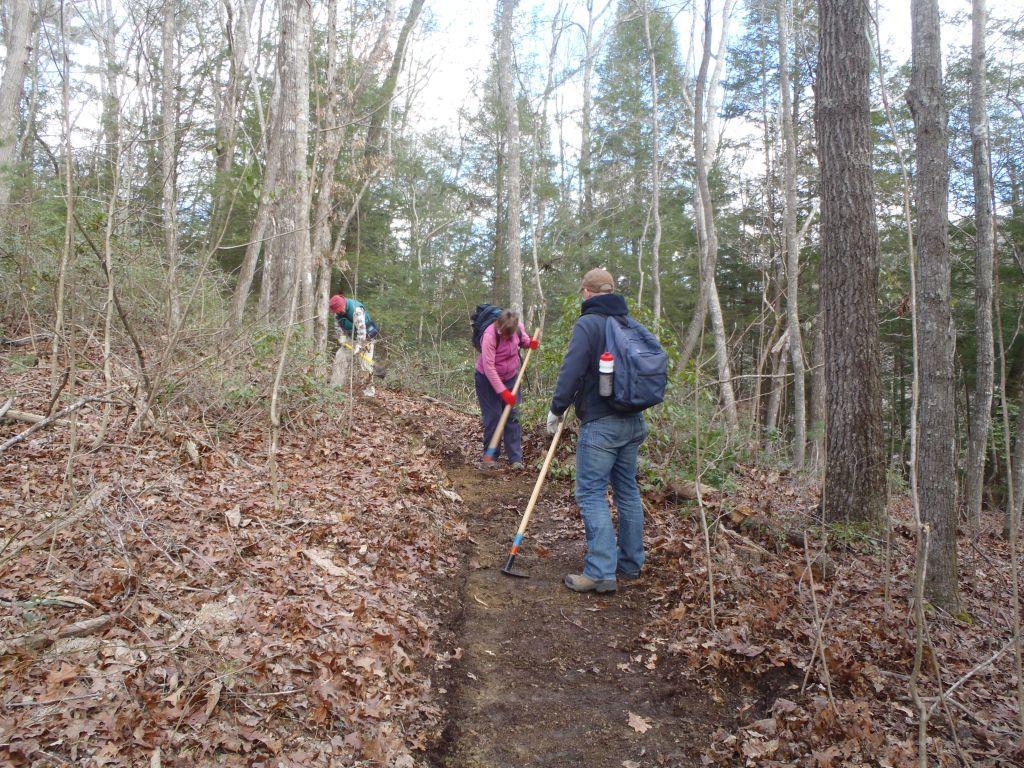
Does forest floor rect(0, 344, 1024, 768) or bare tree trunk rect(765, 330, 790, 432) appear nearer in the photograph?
forest floor rect(0, 344, 1024, 768)

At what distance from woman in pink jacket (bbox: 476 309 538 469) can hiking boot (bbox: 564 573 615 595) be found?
296cm

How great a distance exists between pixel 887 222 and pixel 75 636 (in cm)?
1827

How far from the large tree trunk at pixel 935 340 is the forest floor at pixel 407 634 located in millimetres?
363

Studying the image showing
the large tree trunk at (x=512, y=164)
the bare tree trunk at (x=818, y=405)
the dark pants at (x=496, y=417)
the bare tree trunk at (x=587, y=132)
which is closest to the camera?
the bare tree trunk at (x=818, y=405)

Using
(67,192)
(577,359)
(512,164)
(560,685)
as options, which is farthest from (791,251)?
(67,192)

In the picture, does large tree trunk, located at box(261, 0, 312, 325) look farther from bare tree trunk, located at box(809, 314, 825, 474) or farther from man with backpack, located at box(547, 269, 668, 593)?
bare tree trunk, located at box(809, 314, 825, 474)

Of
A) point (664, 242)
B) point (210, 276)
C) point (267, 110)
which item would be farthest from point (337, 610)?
point (664, 242)

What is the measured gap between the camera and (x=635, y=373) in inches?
184

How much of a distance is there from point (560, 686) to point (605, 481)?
1.61m

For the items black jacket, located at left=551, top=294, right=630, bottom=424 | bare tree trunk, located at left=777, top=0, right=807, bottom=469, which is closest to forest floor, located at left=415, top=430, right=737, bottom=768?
black jacket, located at left=551, top=294, right=630, bottom=424

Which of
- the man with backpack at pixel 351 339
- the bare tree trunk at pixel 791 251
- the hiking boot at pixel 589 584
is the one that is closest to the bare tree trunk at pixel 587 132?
the bare tree trunk at pixel 791 251

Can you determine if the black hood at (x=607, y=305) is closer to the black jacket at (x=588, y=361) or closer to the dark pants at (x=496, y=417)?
the black jacket at (x=588, y=361)

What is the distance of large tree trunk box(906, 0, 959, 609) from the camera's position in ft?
14.7

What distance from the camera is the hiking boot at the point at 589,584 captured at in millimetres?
4984
